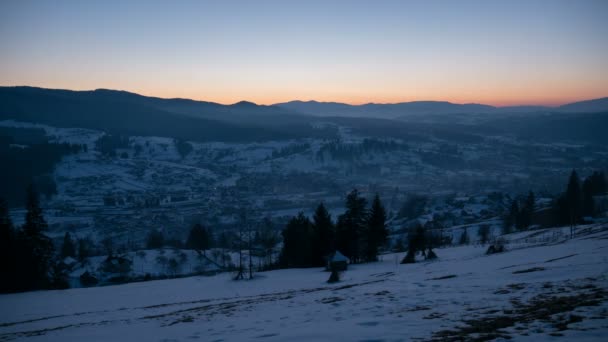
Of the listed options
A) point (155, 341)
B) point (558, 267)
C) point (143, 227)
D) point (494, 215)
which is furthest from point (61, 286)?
point (494, 215)

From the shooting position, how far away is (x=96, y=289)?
30.7 m

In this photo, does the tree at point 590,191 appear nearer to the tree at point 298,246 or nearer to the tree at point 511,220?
the tree at point 511,220

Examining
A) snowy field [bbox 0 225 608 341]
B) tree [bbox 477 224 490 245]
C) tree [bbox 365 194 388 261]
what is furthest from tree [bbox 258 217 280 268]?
tree [bbox 477 224 490 245]

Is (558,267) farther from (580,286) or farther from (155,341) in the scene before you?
(155,341)

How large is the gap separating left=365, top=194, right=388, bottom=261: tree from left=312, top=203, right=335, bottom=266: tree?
3751 millimetres

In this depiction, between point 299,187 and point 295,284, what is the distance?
11942 centimetres

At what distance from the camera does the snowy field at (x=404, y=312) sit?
913cm

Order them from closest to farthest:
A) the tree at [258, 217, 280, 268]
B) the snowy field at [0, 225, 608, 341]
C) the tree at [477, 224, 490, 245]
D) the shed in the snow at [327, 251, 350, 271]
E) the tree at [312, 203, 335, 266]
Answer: the snowy field at [0, 225, 608, 341], the shed in the snow at [327, 251, 350, 271], the tree at [312, 203, 335, 266], the tree at [477, 224, 490, 245], the tree at [258, 217, 280, 268]

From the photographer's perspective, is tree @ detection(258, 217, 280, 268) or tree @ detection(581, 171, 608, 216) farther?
tree @ detection(581, 171, 608, 216)

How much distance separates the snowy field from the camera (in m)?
9.13

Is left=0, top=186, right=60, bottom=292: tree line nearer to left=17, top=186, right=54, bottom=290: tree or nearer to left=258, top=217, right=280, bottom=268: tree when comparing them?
left=17, top=186, right=54, bottom=290: tree

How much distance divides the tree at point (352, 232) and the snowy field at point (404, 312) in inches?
618

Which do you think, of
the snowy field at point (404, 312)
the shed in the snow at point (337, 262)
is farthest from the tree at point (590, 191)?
the snowy field at point (404, 312)

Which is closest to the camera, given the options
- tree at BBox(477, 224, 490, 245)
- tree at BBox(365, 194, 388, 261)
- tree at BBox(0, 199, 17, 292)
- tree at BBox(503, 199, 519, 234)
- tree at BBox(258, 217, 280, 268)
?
tree at BBox(0, 199, 17, 292)
